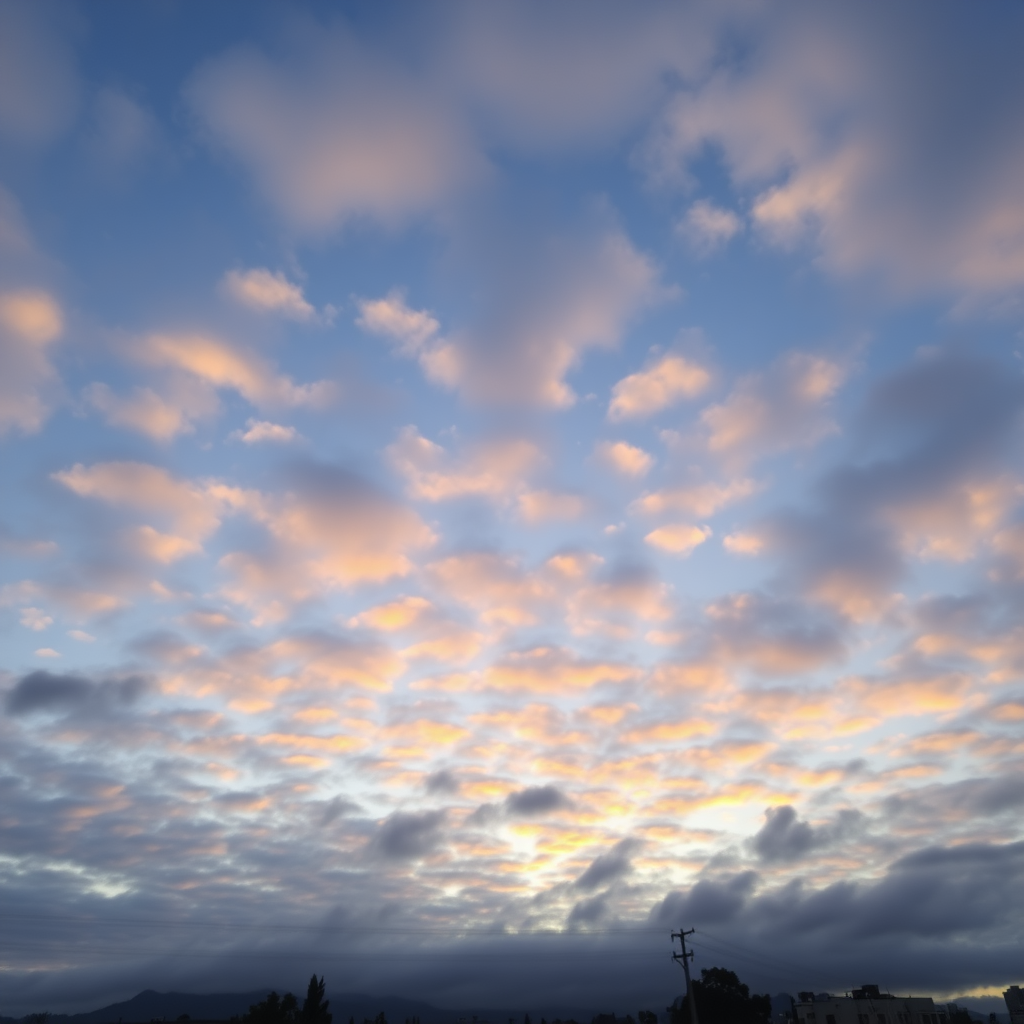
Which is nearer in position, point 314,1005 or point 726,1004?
point 314,1005

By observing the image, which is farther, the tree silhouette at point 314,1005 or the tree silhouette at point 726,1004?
the tree silhouette at point 726,1004

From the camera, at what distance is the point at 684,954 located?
8556cm

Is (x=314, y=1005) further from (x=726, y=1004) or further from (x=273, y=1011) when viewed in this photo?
(x=726, y=1004)

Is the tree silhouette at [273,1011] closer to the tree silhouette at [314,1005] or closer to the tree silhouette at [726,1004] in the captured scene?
the tree silhouette at [314,1005]

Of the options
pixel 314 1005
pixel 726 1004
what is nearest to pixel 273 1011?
pixel 314 1005

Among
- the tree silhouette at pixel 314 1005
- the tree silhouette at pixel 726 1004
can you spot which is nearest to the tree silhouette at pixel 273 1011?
the tree silhouette at pixel 314 1005

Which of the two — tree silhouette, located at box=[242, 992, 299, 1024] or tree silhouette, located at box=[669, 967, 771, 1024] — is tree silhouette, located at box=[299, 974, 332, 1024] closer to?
tree silhouette, located at box=[242, 992, 299, 1024]

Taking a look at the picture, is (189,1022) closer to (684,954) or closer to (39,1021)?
(39,1021)

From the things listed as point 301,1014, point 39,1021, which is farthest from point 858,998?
point 39,1021

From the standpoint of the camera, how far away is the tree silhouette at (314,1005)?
88.8 m

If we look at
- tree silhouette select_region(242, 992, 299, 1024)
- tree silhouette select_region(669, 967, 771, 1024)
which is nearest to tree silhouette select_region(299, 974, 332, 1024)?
tree silhouette select_region(242, 992, 299, 1024)

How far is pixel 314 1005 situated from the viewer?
3521 inches

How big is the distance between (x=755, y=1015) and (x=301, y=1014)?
92.3 metres

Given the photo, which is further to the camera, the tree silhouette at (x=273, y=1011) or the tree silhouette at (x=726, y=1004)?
the tree silhouette at (x=726, y=1004)
